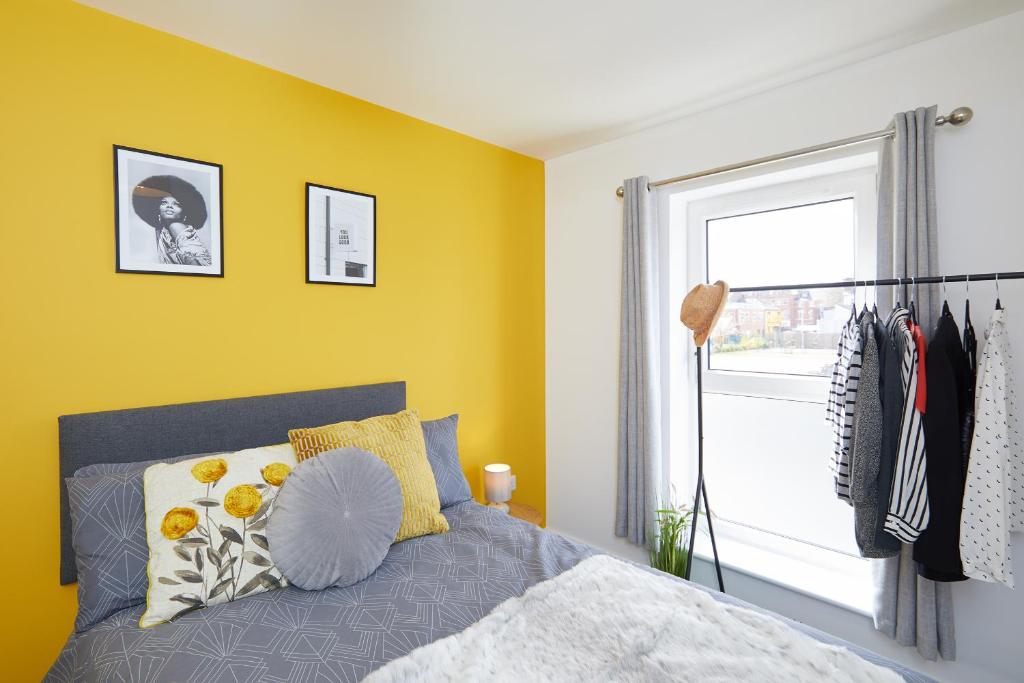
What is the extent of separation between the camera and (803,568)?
2.50 metres

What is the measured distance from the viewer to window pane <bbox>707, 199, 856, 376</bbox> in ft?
8.11

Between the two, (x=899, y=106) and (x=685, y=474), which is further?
(x=685, y=474)

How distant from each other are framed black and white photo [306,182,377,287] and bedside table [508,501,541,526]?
5.11 feet

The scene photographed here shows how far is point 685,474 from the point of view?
2.92 metres

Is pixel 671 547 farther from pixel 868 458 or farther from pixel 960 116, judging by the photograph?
pixel 960 116

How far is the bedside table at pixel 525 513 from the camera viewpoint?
9.61ft

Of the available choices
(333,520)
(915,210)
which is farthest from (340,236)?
(915,210)

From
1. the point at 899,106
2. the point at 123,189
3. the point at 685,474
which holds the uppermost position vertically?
the point at 899,106

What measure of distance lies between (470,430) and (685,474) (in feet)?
4.26

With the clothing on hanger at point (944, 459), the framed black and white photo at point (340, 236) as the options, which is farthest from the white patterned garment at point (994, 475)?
the framed black and white photo at point (340, 236)

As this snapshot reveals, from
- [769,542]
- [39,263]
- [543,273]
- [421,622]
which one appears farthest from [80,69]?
[769,542]

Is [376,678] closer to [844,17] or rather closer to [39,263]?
[39,263]

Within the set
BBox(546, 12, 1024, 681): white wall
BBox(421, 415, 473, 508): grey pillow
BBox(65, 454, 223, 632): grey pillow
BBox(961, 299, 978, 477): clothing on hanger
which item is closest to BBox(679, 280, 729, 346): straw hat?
BBox(546, 12, 1024, 681): white wall

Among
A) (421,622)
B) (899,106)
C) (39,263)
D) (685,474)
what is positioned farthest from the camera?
(685,474)
